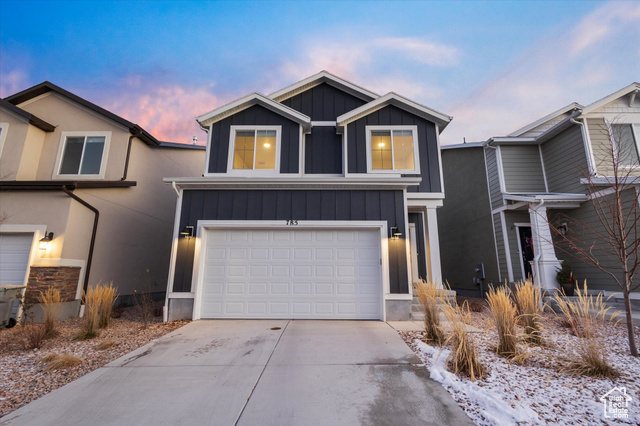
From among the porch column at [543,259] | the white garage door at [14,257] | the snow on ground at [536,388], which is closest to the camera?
the snow on ground at [536,388]

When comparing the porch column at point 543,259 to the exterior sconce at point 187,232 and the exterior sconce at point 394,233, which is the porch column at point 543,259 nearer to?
the exterior sconce at point 394,233

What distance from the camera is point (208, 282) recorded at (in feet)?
21.8

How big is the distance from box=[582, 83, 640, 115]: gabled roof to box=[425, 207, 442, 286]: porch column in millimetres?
6315

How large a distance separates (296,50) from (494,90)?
11.3m

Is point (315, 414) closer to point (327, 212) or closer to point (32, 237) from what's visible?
point (327, 212)

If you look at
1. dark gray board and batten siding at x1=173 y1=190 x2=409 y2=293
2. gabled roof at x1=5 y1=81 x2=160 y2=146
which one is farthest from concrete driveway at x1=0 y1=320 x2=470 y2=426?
gabled roof at x1=5 y1=81 x2=160 y2=146

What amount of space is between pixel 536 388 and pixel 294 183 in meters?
5.61

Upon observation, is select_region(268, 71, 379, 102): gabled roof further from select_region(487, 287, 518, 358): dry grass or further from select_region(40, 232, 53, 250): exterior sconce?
select_region(487, 287, 518, 358): dry grass

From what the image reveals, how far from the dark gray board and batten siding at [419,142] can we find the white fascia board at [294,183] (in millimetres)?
1579

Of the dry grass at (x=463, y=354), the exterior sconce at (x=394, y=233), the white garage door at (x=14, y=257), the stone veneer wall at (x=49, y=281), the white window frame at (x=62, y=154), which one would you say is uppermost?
the white window frame at (x=62, y=154)

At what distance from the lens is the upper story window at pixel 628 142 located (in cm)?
856

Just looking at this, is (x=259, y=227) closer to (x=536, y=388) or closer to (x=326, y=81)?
(x=536, y=388)

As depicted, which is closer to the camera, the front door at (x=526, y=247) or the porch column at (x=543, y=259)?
the porch column at (x=543, y=259)

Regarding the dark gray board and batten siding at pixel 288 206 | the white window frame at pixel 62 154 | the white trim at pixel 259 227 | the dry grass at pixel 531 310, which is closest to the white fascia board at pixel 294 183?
the dark gray board and batten siding at pixel 288 206
